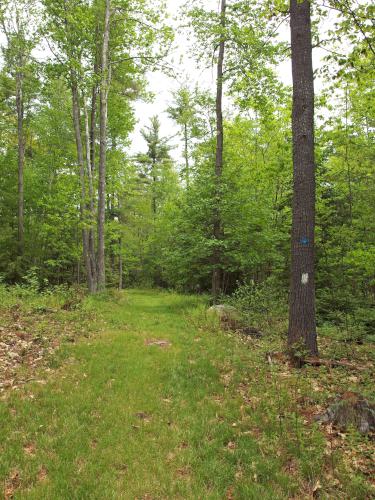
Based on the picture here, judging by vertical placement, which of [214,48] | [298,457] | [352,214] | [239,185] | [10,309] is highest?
[214,48]

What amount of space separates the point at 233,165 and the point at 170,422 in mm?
12701

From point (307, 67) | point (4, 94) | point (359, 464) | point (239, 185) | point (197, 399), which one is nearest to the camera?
point (359, 464)

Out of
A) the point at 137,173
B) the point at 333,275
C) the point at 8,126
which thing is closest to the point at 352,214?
the point at 333,275

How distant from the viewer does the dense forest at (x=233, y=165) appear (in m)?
6.67

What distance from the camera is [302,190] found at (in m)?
6.53

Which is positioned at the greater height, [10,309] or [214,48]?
[214,48]

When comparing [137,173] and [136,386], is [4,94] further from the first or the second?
[136,386]

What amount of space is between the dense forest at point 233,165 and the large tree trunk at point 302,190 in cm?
2

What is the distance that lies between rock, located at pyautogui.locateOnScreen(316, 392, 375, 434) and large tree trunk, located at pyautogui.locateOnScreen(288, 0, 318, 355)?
1780 mm

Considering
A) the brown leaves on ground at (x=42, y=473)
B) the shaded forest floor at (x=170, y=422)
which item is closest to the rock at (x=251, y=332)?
the shaded forest floor at (x=170, y=422)

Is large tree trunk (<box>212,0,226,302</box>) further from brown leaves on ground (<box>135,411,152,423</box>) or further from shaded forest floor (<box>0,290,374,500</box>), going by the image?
brown leaves on ground (<box>135,411,152,423</box>)

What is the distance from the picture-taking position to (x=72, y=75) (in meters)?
15.3

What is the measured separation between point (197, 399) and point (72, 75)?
49.1ft

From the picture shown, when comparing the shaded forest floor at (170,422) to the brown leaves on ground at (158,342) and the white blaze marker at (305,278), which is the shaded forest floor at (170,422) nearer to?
the brown leaves on ground at (158,342)
